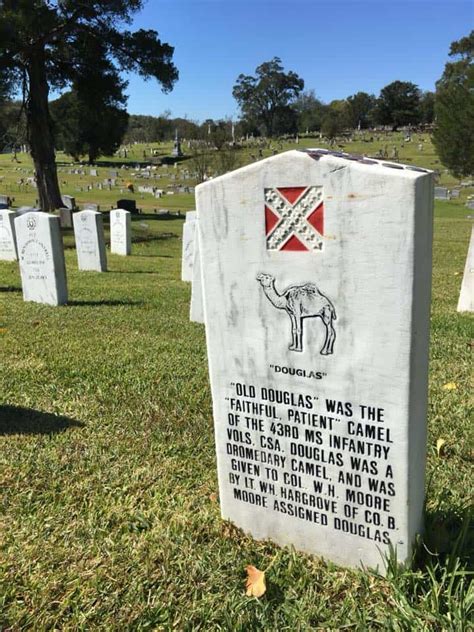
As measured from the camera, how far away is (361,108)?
109m

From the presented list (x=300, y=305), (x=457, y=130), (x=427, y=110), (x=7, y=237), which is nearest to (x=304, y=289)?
(x=300, y=305)

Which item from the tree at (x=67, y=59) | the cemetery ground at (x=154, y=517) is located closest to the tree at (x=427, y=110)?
the tree at (x=67, y=59)

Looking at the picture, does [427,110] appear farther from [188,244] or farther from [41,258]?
[41,258]

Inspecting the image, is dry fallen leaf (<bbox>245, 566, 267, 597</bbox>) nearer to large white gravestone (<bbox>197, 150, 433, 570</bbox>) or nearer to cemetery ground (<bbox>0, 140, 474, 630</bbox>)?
cemetery ground (<bbox>0, 140, 474, 630</bbox>)

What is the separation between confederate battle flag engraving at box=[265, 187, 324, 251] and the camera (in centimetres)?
203

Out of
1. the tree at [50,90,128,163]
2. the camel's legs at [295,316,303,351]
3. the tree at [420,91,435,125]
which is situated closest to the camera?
the camel's legs at [295,316,303,351]

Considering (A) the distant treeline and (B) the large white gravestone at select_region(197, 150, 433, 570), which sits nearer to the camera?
(B) the large white gravestone at select_region(197, 150, 433, 570)

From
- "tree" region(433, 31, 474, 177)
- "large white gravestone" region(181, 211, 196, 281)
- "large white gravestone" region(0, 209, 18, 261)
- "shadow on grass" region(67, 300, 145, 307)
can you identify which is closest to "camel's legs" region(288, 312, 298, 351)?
"shadow on grass" region(67, 300, 145, 307)

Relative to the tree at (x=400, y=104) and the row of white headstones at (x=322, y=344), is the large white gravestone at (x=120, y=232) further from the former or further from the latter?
the tree at (x=400, y=104)

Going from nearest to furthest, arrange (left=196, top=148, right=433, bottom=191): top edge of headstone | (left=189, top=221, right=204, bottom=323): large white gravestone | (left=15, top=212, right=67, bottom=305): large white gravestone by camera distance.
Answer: (left=196, top=148, right=433, bottom=191): top edge of headstone
(left=189, top=221, right=204, bottom=323): large white gravestone
(left=15, top=212, right=67, bottom=305): large white gravestone

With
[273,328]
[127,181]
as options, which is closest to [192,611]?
[273,328]

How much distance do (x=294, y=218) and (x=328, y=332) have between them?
1.45 feet

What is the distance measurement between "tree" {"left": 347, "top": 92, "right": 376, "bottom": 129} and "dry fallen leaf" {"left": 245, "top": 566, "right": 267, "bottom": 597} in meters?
113

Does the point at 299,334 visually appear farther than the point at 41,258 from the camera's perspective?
No
